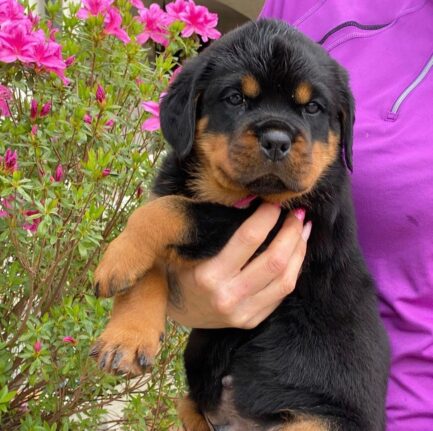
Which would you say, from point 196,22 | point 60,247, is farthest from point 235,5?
point 60,247

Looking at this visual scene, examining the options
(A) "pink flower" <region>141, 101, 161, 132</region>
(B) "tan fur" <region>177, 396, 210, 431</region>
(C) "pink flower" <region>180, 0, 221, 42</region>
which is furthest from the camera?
(C) "pink flower" <region>180, 0, 221, 42</region>

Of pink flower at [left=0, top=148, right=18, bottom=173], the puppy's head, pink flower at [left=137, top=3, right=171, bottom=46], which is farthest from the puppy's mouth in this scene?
pink flower at [left=137, top=3, right=171, bottom=46]

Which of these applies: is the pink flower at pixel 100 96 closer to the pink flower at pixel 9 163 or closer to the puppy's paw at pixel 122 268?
the pink flower at pixel 9 163

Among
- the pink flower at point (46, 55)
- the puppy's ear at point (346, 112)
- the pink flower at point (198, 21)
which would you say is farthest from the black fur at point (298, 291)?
the pink flower at point (198, 21)

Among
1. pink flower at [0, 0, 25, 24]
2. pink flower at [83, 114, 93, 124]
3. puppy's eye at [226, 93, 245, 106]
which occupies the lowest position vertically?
pink flower at [83, 114, 93, 124]

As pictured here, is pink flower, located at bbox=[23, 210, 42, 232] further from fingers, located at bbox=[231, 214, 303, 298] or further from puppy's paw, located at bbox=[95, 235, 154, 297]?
fingers, located at bbox=[231, 214, 303, 298]

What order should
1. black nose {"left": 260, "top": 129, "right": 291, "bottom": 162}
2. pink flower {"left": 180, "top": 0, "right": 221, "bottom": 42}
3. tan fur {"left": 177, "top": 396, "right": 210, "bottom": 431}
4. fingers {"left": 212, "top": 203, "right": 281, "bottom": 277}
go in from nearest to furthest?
1. black nose {"left": 260, "top": 129, "right": 291, "bottom": 162}
2. fingers {"left": 212, "top": 203, "right": 281, "bottom": 277}
3. tan fur {"left": 177, "top": 396, "right": 210, "bottom": 431}
4. pink flower {"left": 180, "top": 0, "right": 221, "bottom": 42}
